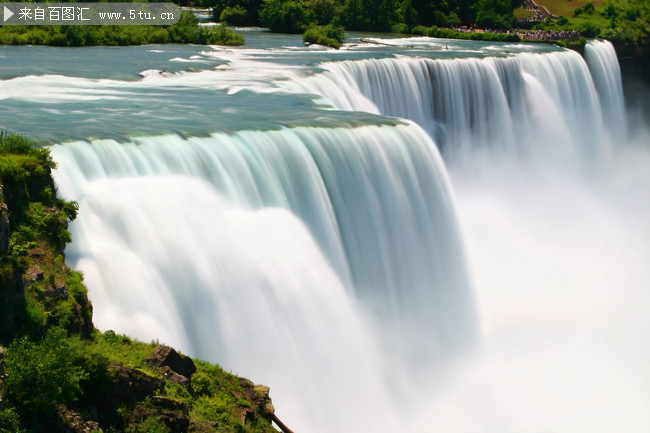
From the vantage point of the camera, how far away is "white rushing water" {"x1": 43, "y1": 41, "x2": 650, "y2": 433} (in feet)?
42.7

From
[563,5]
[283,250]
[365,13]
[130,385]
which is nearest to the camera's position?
[130,385]

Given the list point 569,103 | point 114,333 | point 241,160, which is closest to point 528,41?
point 569,103

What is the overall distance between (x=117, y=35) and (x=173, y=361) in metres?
28.1

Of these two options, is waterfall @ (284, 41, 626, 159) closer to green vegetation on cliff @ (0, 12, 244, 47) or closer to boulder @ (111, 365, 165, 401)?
green vegetation on cliff @ (0, 12, 244, 47)

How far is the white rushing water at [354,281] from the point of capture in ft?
42.7

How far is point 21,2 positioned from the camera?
40.2m

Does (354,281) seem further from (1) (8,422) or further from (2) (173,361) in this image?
(1) (8,422)

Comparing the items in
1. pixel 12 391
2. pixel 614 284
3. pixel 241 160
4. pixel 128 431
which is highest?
pixel 241 160

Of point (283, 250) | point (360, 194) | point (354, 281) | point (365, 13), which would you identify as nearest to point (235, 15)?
point (365, 13)

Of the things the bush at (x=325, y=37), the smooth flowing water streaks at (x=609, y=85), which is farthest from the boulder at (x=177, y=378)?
the smooth flowing water streaks at (x=609, y=85)

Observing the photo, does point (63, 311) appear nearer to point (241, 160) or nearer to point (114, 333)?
point (114, 333)

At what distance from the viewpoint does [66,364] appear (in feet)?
30.2

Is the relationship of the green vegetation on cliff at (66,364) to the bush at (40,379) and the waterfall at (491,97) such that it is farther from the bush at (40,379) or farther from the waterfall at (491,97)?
the waterfall at (491,97)

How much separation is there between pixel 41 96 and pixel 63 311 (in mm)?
12959
